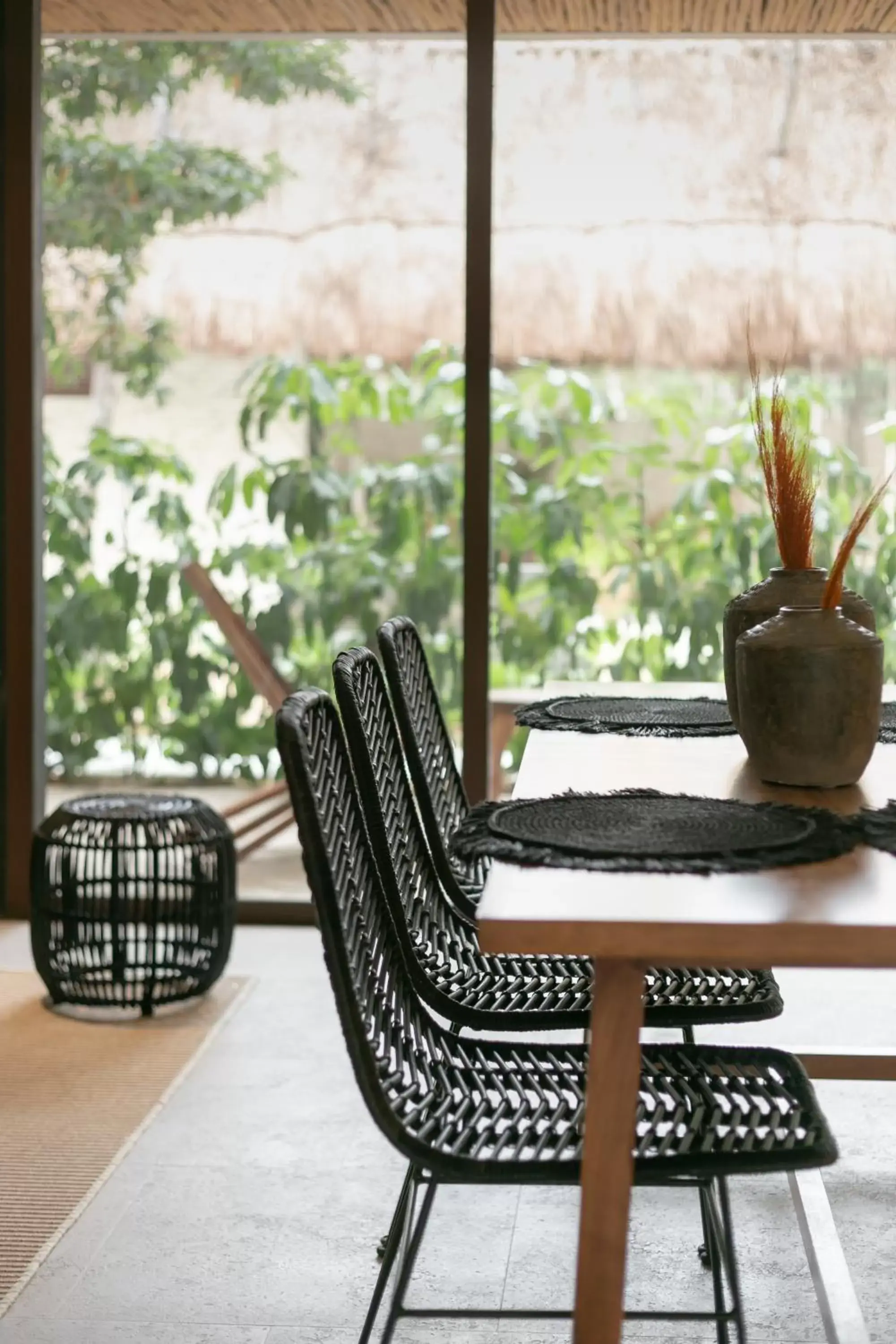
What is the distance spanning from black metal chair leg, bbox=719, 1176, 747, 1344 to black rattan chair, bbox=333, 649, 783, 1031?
0.24m

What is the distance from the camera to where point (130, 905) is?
13.3ft

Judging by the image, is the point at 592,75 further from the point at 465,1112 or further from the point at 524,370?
the point at 465,1112

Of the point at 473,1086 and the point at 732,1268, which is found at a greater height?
the point at 473,1086

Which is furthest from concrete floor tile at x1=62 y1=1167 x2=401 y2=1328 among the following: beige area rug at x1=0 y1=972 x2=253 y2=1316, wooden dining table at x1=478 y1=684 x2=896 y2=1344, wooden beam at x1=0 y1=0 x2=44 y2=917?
wooden beam at x1=0 y1=0 x2=44 y2=917

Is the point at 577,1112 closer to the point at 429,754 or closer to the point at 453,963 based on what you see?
the point at 453,963

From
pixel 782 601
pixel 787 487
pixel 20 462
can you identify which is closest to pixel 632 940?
pixel 787 487

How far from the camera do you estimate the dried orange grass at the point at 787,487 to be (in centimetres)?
247

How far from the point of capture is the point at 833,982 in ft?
14.1

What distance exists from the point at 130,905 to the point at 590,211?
226 cm

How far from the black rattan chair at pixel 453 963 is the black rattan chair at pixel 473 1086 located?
121 mm

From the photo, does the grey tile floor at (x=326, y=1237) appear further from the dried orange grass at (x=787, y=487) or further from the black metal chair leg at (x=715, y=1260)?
the dried orange grass at (x=787, y=487)

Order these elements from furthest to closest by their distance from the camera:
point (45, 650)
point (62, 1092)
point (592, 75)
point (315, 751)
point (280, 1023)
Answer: point (45, 650) < point (592, 75) < point (280, 1023) < point (62, 1092) < point (315, 751)

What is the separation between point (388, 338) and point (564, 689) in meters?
1.65

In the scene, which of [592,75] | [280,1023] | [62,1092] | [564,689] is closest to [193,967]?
[280,1023]
